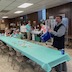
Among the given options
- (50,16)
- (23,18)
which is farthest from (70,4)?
(23,18)

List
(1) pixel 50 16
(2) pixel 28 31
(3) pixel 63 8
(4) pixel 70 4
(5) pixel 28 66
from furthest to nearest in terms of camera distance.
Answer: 1. (2) pixel 28 31
2. (1) pixel 50 16
3. (3) pixel 63 8
4. (4) pixel 70 4
5. (5) pixel 28 66

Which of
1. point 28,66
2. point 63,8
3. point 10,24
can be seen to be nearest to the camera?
point 28,66

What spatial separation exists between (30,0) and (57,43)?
317 cm

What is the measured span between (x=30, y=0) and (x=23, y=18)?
29.2 feet

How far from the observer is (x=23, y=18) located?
1546 cm

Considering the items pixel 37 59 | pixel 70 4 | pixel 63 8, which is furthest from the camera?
pixel 63 8

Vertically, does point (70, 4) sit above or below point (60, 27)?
above

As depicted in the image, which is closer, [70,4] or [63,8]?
[70,4]

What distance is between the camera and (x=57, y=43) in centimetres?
415

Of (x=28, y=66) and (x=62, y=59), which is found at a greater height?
(x=62, y=59)

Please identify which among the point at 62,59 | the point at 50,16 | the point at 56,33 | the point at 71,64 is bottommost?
the point at 71,64

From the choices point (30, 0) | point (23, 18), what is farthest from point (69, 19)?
point (23, 18)

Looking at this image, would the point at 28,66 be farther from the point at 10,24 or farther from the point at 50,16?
the point at 10,24

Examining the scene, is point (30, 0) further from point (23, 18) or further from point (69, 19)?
point (23, 18)
